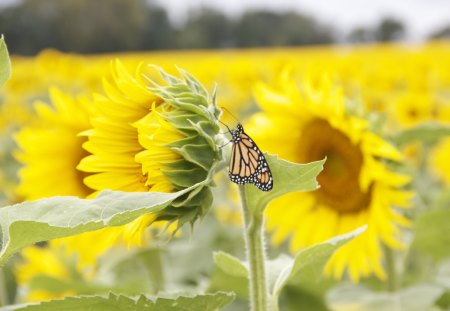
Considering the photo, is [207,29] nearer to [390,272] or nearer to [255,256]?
[390,272]

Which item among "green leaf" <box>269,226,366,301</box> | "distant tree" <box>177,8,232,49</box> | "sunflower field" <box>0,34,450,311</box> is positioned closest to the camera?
"sunflower field" <box>0,34,450,311</box>

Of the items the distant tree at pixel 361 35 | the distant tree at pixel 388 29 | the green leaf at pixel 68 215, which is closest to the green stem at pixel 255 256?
the green leaf at pixel 68 215

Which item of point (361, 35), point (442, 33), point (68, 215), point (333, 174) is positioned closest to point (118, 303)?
point (68, 215)

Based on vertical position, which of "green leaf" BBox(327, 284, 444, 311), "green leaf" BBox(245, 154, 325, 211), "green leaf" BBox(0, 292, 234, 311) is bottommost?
"green leaf" BBox(0, 292, 234, 311)

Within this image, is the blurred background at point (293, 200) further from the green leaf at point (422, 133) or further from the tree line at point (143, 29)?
the tree line at point (143, 29)

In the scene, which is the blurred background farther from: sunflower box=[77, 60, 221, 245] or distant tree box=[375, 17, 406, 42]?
distant tree box=[375, 17, 406, 42]

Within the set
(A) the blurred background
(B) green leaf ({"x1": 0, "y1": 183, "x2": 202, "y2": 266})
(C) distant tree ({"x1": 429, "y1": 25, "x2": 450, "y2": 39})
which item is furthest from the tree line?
(B) green leaf ({"x1": 0, "y1": 183, "x2": 202, "y2": 266})

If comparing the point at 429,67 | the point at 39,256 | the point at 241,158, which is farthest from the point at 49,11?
the point at 241,158
